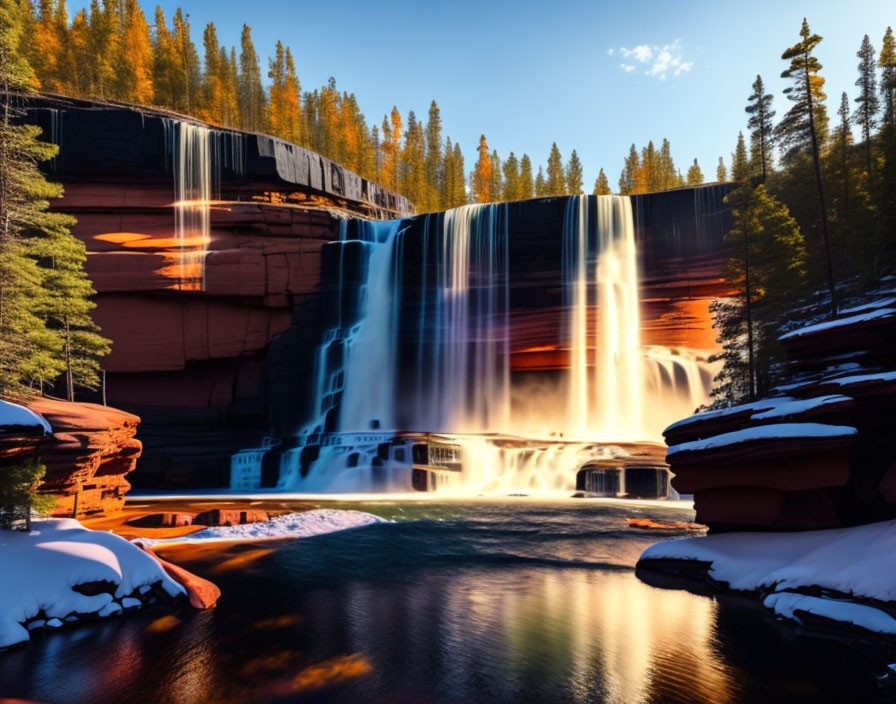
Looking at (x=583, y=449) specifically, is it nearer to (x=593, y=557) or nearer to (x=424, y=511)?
(x=424, y=511)

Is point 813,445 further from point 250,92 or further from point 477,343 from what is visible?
point 250,92

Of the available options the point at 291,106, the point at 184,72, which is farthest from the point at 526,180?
the point at 184,72

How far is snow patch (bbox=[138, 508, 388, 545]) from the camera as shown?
14250mm

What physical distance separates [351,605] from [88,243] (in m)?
32.5

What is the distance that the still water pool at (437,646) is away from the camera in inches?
234

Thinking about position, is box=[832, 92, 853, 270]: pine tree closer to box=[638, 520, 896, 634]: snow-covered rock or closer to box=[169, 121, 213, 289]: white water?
box=[638, 520, 896, 634]: snow-covered rock

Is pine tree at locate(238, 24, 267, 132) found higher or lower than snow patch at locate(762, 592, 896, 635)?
higher

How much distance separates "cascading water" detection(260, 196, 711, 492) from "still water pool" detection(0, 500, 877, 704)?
20.9m

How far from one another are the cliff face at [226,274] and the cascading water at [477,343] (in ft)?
3.27

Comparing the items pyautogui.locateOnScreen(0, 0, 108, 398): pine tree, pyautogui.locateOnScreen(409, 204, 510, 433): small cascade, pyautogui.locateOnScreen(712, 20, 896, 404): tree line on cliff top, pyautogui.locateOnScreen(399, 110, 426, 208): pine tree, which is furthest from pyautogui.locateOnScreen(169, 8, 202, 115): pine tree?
pyautogui.locateOnScreen(712, 20, 896, 404): tree line on cliff top

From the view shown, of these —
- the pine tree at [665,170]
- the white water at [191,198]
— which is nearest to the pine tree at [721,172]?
the pine tree at [665,170]

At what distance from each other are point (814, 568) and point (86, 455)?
60.1 ft

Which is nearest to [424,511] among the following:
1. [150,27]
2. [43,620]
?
[43,620]

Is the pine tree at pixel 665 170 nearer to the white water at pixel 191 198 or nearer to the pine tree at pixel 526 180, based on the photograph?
the pine tree at pixel 526 180
